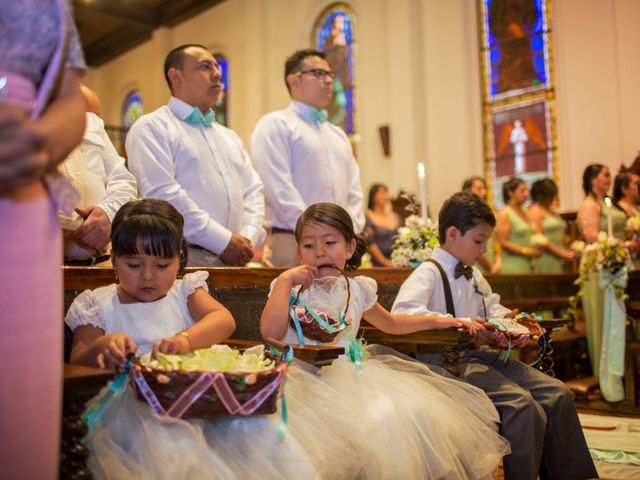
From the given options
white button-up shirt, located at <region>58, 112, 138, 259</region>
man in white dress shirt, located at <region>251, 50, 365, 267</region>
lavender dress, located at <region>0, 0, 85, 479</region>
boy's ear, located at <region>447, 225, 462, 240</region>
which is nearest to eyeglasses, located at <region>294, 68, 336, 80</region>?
man in white dress shirt, located at <region>251, 50, 365, 267</region>

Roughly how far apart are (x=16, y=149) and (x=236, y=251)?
2461 millimetres

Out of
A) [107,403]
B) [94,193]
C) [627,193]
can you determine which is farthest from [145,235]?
[627,193]

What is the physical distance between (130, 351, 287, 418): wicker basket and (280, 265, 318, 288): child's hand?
2.86 ft

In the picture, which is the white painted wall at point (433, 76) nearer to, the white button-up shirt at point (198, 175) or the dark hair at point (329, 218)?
the white button-up shirt at point (198, 175)

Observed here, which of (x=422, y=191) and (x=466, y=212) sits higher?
(x=422, y=191)

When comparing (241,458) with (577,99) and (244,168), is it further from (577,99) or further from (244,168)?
(577,99)

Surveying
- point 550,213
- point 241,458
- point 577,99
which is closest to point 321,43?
point 577,99

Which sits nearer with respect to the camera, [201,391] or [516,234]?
[201,391]

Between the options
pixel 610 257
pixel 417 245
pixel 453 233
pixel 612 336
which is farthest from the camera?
pixel 610 257

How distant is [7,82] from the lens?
1.43m

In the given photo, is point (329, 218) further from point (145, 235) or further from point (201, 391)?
point (201, 391)

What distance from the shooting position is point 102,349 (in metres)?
2.09

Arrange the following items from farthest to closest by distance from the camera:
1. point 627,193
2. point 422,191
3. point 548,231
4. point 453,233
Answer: point 548,231 < point 627,193 < point 422,191 < point 453,233

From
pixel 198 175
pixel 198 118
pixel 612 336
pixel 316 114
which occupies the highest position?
pixel 316 114
